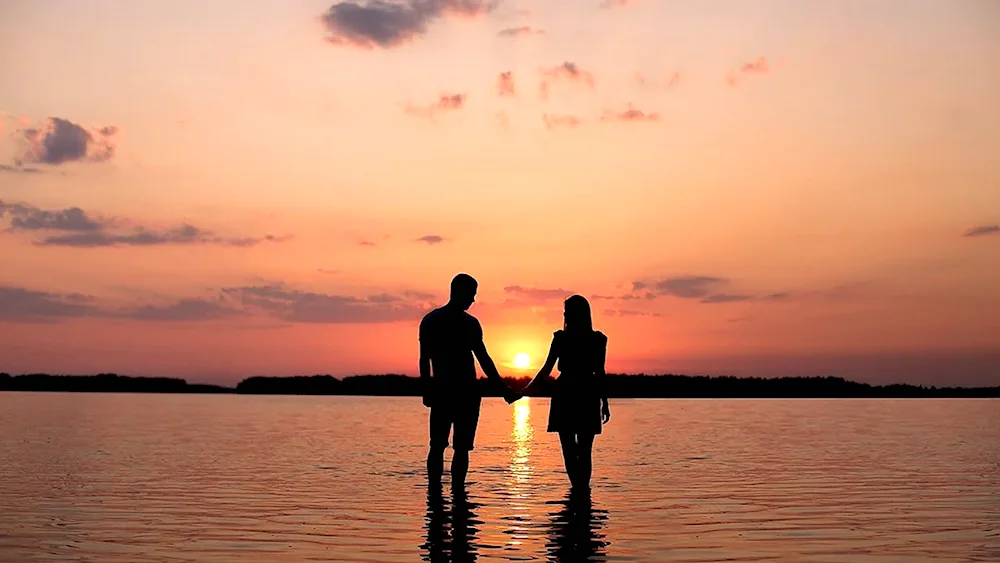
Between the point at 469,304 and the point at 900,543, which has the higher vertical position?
the point at 469,304

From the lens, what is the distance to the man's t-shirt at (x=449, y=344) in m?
15.4

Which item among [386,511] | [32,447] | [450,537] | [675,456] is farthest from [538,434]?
[450,537]

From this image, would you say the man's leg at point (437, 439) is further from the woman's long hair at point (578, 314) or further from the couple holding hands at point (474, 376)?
the woman's long hair at point (578, 314)

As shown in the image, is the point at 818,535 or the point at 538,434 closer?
the point at 818,535

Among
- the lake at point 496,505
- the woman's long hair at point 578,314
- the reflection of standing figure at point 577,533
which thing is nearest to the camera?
the reflection of standing figure at point 577,533

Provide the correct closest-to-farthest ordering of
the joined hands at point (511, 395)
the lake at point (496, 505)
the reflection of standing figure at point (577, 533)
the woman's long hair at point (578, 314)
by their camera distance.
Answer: the reflection of standing figure at point (577, 533)
the lake at point (496, 505)
the woman's long hair at point (578, 314)
the joined hands at point (511, 395)

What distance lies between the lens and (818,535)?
11.5 meters

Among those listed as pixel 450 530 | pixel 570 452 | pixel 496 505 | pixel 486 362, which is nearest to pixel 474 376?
pixel 486 362

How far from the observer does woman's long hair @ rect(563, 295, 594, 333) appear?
14.9m

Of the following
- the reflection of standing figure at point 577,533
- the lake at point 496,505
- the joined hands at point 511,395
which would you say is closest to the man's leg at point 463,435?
the lake at point 496,505

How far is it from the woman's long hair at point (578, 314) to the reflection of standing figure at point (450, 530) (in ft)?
8.68

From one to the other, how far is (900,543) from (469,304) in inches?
258

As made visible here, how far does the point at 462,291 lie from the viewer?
1534 centimetres

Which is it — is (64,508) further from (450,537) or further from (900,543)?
(900,543)
